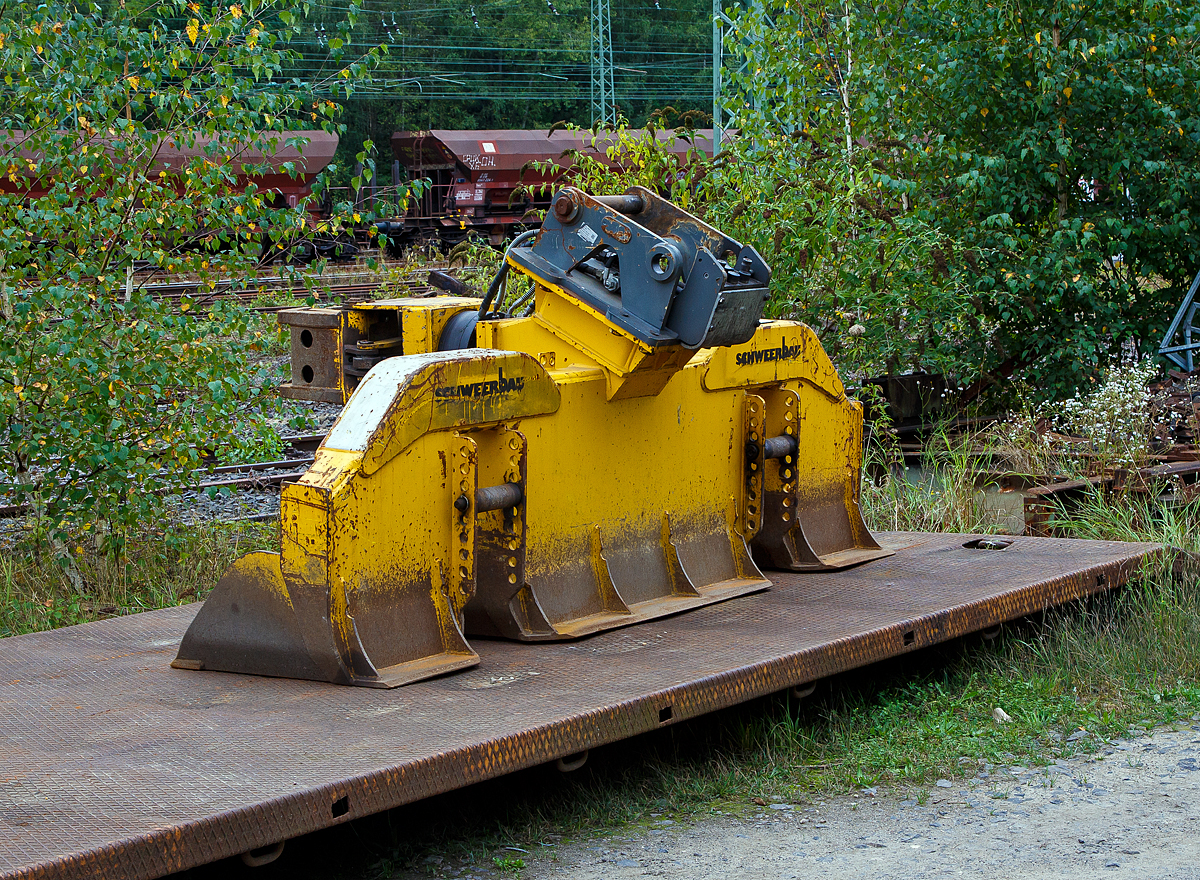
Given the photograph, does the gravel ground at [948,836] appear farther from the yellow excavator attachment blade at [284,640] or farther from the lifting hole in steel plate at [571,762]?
the yellow excavator attachment blade at [284,640]

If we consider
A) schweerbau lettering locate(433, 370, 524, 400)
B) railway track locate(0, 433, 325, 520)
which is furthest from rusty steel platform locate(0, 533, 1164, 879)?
railway track locate(0, 433, 325, 520)

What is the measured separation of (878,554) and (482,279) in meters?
7.81

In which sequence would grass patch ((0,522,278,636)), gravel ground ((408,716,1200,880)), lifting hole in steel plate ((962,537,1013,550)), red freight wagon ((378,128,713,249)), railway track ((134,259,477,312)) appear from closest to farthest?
gravel ground ((408,716,1200,880))
grass patch ((0,522,278,636))
lifting hole in steel plate ((962,537,1013,550))
railway track ((134,259,477,312))
red freight wagon ((378,128,713,249))

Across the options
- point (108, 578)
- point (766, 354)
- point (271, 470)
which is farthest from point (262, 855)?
point (271, 470)

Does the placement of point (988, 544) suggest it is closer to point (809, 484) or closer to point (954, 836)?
point (809, 484)

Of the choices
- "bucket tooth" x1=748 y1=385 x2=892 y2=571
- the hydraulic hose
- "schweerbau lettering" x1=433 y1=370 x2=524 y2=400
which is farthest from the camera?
"bucket tooth" x1=748 y1=385 x2=892 y2=571

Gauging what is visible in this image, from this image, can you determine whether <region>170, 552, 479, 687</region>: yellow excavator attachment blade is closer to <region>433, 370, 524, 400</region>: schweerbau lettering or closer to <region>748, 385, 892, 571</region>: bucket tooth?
<region>433, 370, 524, 400</region>: schweerbau lettering

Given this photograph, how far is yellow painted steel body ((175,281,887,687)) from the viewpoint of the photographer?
4.20 metres

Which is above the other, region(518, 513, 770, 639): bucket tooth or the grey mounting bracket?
the grey mounting bracket

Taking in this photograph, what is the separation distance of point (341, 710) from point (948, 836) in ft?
5.92

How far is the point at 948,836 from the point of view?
12.8 ft

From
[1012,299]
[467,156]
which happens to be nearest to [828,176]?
[1012,299]

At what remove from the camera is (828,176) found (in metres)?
9.80

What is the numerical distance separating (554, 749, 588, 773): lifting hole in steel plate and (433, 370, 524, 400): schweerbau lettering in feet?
4.08
